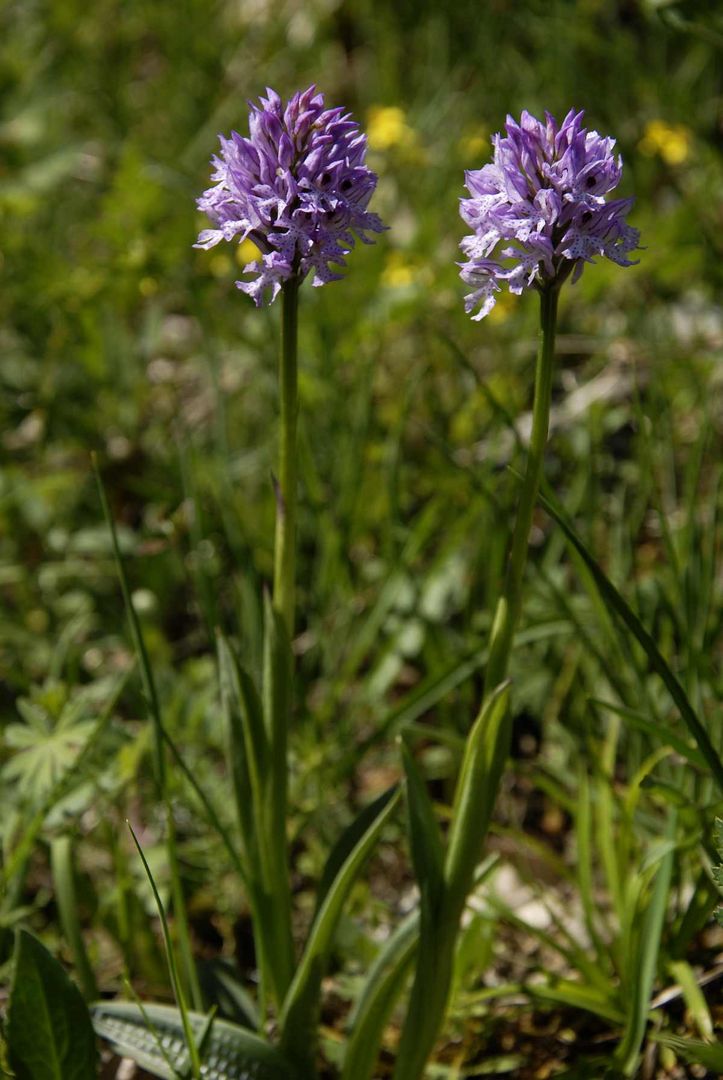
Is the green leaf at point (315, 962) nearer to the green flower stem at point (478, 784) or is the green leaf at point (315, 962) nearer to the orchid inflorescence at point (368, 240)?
the orchid inflorescence at point (368, 240)

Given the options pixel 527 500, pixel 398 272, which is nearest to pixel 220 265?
pixel 398 272

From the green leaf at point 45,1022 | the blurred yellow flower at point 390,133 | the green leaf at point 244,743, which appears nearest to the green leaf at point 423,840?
the green leaf at point 244,743

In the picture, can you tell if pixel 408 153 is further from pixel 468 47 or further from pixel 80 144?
pixel 80 144

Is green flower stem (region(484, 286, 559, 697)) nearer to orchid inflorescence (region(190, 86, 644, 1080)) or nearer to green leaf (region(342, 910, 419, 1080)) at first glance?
orchid inflorescence (region(190, 86, 644, 1080))

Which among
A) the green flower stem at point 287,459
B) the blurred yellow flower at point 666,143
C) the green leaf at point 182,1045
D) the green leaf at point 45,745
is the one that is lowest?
the green leaf at point 182,1045

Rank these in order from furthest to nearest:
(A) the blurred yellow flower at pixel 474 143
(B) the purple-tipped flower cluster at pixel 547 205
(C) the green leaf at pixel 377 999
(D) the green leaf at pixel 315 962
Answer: (A) the blurred yellow flower at pixel 474 143 → (C) the green leaf at pixel 377 999 → (D) the green leaf at pixel 315 962 → (B) the purple-tipped flower cluster at pixel 547 205

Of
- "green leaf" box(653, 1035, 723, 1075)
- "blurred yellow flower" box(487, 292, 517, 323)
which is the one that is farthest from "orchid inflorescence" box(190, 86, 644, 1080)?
"blurred yellow flower" box(487, 292, 517, 323)

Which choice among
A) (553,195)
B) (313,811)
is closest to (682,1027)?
(313,811)
